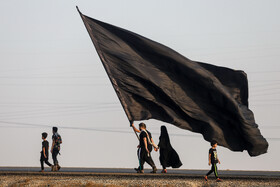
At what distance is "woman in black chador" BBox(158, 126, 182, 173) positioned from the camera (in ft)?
71.4

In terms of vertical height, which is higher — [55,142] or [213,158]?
[55,142]

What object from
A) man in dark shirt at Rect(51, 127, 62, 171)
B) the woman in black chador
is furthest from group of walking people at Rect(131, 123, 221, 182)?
man in dark shirt at Rect(51, 127, 62, 171)

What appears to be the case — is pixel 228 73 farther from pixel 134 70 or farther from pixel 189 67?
pixel 134 70

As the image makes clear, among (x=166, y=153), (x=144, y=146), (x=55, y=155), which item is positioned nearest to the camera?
(x=144, y=146)

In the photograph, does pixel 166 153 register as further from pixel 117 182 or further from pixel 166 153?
pixel 117 182

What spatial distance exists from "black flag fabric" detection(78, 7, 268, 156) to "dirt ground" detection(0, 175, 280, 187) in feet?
5.16

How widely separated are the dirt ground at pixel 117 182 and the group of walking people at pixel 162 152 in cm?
68

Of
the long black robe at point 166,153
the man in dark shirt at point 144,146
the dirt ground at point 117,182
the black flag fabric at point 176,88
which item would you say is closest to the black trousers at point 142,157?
the man in dark shirt at point 144,146

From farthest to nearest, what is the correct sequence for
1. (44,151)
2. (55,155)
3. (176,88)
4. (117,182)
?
(55,155), (44,151), (117,182), (176,88)

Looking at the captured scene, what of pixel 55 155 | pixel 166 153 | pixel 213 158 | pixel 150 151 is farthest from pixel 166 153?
pixel 55 155

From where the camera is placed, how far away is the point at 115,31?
17.5 meters

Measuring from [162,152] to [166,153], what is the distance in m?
0.15

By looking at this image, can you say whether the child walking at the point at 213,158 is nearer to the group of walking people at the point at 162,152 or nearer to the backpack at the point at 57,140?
the group of walking people at the point at 162,152

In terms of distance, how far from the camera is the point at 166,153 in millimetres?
21750
